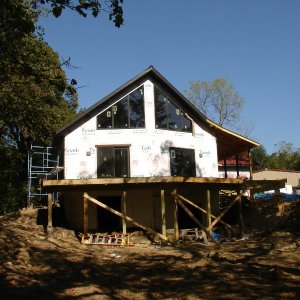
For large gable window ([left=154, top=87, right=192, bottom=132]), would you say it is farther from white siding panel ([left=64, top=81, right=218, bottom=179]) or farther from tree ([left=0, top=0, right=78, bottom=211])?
tree ([left=0, top=0, right=78, bottom=211])

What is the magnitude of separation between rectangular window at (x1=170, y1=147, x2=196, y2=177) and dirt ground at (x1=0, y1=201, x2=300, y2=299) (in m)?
4.17

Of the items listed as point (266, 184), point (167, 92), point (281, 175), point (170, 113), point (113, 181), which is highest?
point (167, 92)

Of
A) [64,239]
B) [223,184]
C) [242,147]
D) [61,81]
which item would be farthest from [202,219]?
[61,81]

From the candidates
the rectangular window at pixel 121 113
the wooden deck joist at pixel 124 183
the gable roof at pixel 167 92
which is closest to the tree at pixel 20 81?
the wooden deck joist at pixel 124 183

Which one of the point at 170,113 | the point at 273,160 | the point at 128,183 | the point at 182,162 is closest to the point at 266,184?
the point at 182,162

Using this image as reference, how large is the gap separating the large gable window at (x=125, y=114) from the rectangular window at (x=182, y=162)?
2.43 meters

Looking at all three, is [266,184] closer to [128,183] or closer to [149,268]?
[128,183]

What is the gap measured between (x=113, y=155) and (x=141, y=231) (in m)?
4.28

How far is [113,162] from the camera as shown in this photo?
2288 cm

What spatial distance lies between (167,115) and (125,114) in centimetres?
239

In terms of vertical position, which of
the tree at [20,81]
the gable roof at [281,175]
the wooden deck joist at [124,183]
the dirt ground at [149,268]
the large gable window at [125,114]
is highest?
the large gable window at [125,114]

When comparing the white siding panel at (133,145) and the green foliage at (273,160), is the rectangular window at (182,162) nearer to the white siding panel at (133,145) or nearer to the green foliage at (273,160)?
the white siding panel at (133,145)

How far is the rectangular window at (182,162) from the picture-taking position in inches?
936

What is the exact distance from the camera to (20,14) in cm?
652
